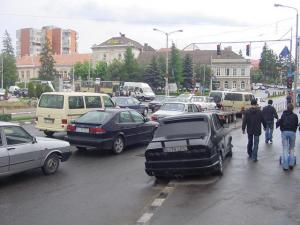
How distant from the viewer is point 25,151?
10023 millimetres

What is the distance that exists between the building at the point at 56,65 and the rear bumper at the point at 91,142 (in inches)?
4730

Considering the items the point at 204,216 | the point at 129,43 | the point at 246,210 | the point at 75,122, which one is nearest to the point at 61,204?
the point at 204,216

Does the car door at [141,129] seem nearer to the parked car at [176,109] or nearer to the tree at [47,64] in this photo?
the parked car at [176,109]

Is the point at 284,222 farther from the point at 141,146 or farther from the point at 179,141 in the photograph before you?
the point at 141,146

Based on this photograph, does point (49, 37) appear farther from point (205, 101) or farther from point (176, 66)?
point (205, 101)

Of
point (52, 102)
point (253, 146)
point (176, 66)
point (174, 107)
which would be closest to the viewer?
point (253, 146)

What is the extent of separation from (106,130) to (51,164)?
321cm

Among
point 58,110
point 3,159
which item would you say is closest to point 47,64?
point 58,110

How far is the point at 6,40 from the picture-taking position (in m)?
128

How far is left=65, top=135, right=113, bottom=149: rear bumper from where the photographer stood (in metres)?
13.8

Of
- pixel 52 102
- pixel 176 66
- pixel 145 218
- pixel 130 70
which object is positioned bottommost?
pixel 145 218

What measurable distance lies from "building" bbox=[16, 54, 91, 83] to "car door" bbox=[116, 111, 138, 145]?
119 m

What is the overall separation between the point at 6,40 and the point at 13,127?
409 ft

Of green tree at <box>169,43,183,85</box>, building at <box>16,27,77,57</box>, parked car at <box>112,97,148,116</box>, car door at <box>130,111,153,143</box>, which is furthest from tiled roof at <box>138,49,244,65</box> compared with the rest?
car door at <box>130,111,153,143</box>
